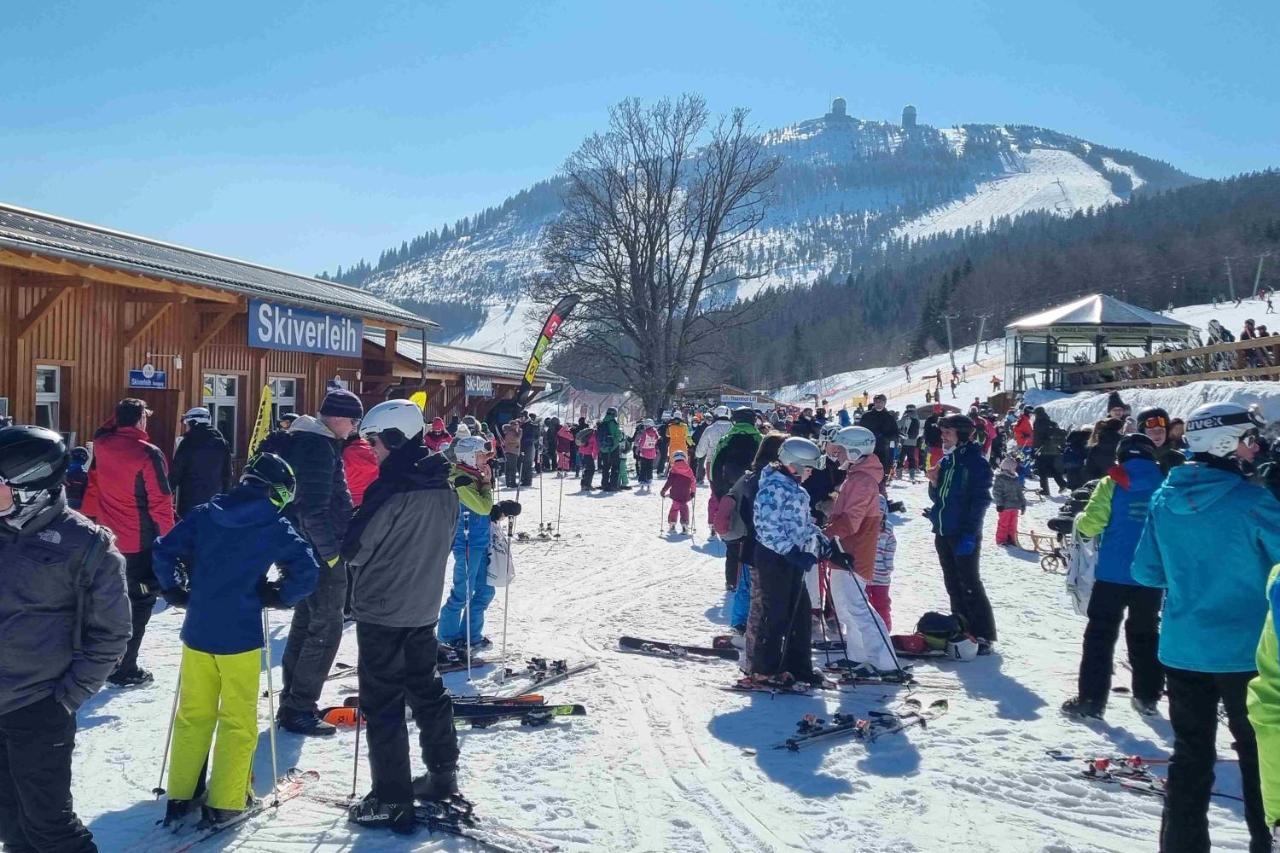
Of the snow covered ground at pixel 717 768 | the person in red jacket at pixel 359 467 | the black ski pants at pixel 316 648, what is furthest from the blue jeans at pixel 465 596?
the black ski pants at pixel 316 648

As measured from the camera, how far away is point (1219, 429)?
345 centimetres

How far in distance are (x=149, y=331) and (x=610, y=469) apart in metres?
9.94

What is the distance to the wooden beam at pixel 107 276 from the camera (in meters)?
9.60

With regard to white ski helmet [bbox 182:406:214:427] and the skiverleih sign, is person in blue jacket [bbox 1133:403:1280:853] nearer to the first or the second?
white ski helmet [bbox 182:406:214:427]

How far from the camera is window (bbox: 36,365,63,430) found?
1100cm

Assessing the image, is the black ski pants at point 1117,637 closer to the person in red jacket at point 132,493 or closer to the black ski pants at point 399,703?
the black ski pants at point 399,703

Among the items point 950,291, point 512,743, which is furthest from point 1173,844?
point 950,291

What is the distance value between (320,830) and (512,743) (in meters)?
1.33

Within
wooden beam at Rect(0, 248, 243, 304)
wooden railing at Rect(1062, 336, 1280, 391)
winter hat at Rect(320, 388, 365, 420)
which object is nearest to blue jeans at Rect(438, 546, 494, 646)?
winter hat at Rect(320, 388, 365, 420)

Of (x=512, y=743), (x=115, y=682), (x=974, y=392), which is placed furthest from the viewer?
(x=974, y=392)

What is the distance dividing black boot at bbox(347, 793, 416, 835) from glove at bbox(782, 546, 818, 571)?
2892 mm

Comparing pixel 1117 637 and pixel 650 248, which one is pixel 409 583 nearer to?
pixel 1117 637

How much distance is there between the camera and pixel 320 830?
3959mm

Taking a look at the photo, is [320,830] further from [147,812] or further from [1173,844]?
[1173,844]
